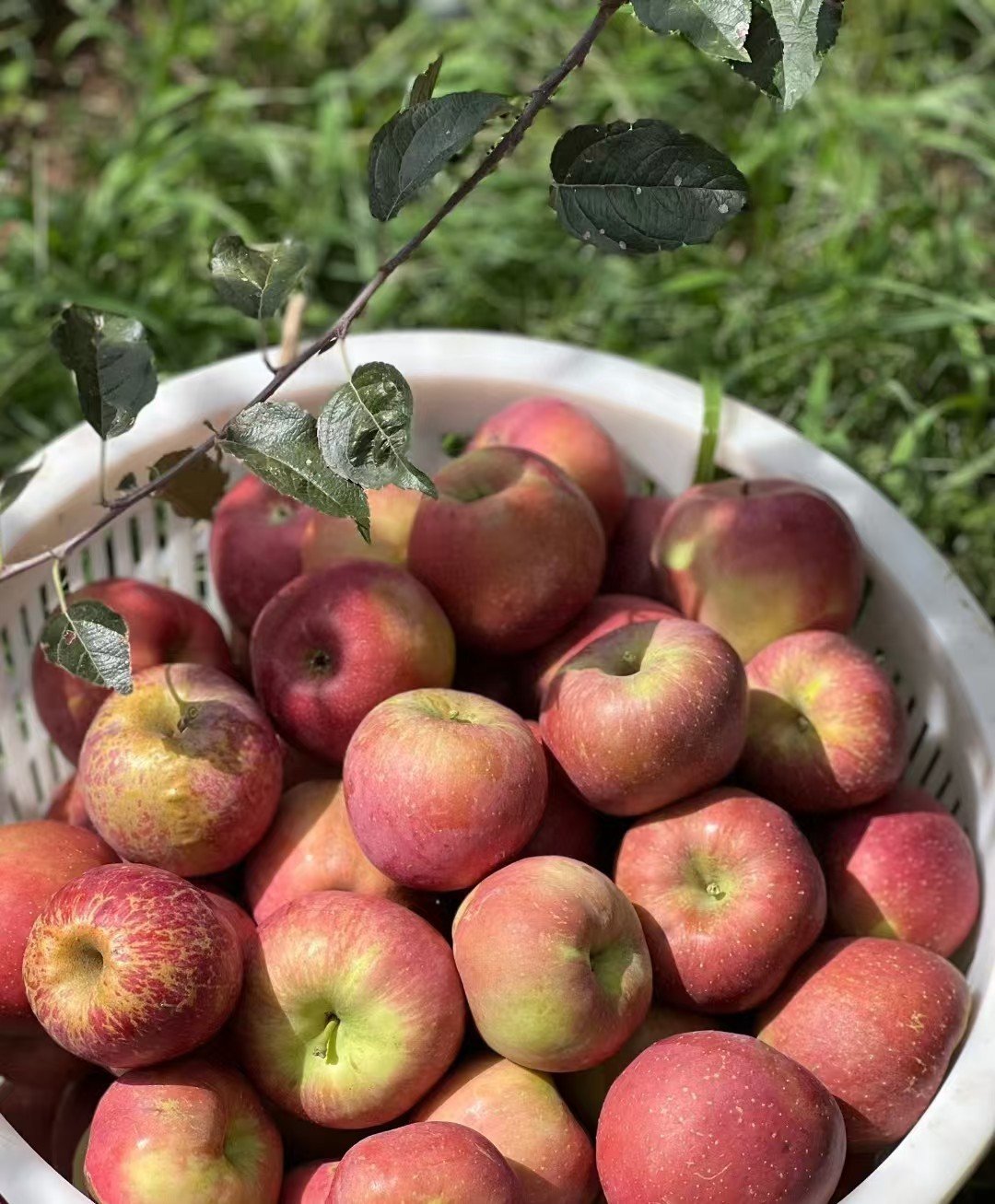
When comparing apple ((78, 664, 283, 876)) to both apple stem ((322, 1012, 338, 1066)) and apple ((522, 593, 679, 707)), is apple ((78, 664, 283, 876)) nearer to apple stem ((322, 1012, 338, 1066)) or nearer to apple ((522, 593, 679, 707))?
apple stem ((322, 1012, 338, 1066))

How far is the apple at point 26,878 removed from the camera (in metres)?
1.15

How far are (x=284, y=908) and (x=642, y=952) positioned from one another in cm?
32

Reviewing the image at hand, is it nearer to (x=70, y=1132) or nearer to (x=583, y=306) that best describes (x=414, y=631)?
(x=70, y=1132)

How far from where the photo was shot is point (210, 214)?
94.2 inches

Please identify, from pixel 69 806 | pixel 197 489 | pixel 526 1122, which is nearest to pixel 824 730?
pixel 526 1122

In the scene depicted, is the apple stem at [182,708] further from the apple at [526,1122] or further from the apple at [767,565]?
the apple at [767,565]

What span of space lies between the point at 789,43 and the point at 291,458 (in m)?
0.47

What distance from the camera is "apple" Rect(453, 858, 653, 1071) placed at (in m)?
1.07

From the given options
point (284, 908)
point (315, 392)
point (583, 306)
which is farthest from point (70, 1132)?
point (583, 306)

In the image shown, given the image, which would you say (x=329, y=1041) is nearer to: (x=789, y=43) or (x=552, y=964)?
(x=552, y=964)

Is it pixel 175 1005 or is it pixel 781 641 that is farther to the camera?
pixel 781 641

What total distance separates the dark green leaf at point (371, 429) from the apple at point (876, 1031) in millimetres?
633

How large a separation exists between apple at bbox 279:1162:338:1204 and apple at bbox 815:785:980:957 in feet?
1.83

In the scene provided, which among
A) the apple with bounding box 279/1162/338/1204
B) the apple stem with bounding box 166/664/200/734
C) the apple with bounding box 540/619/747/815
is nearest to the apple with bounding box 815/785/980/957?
the apple with bounding box 540/619/747/815
